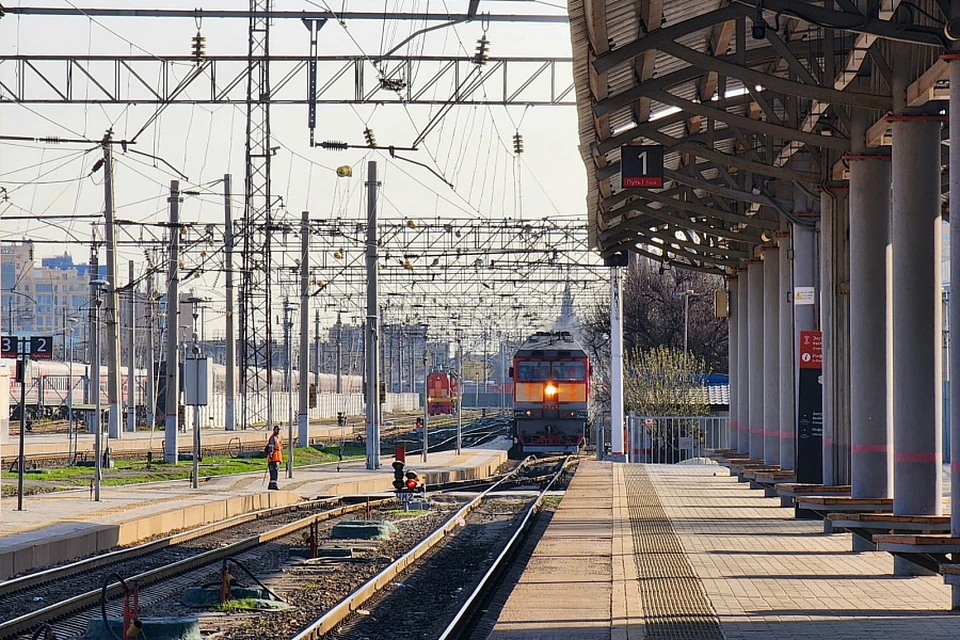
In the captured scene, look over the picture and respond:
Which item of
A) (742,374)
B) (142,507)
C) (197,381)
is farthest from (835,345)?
(197,381)

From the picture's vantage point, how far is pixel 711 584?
1261 centimetres

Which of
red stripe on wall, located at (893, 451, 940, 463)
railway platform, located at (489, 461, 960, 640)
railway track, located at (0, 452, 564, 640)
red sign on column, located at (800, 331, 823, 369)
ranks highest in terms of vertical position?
red sign on column, located at (800, 331, 823, 369)

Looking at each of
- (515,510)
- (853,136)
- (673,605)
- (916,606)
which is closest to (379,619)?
(673,605)

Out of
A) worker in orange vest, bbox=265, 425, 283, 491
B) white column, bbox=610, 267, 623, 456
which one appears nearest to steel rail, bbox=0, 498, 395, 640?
worker in orange vest, bbox=265, 425, 283, 491

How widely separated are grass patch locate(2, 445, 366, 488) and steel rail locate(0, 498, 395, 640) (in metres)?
8.23

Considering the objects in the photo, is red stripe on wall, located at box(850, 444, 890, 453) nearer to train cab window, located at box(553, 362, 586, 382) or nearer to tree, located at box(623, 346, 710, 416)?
tree, located at box(623, 346, 710, 416)

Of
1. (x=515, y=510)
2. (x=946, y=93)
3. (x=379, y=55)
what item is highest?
(x=379, y=55)

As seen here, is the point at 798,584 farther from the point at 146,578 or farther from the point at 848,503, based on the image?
the point at 146,578

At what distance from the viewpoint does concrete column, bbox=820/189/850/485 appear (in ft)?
51.4

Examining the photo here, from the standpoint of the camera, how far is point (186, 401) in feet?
87.5

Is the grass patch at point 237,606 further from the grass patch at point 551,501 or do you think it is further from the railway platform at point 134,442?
the railway platform at point 134,442

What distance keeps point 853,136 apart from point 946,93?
2.35 meters

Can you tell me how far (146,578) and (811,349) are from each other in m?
7.79

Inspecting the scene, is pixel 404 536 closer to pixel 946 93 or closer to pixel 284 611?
pixel 284 611
